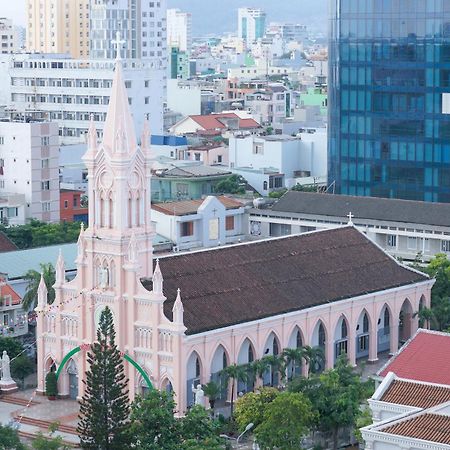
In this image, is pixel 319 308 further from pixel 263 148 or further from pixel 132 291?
pixel 263 148

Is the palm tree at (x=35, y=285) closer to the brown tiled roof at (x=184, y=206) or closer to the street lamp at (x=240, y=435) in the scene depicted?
the brown tiled roof at (x=184, y=206)

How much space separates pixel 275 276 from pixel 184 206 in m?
20.0

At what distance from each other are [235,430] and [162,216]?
25819mm

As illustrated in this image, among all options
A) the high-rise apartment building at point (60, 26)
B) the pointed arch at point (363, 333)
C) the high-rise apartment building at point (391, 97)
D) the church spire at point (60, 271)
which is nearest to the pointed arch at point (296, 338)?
the pointed arch at point (363, 333)

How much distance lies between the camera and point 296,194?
82.6 m

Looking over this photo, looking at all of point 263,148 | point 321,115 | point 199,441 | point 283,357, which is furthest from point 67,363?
point 321,115

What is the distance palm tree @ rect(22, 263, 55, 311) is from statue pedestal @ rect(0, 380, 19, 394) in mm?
5423

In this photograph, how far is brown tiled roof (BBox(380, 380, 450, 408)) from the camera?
4500 centimetres

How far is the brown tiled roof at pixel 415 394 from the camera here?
148 feet

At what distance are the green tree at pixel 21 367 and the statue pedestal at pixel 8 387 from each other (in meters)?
0.53

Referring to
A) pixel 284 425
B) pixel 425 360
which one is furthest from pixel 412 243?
pixel 284 425

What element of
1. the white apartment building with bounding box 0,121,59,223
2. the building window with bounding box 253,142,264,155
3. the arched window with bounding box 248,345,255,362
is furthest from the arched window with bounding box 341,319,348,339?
the building window with bounding box 253,142,264,155

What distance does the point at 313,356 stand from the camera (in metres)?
58.3

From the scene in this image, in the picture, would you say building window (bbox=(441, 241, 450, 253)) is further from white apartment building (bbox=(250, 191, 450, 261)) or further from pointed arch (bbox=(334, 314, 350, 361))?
pointed arch (bbox=(334, 314, 350, 361))
